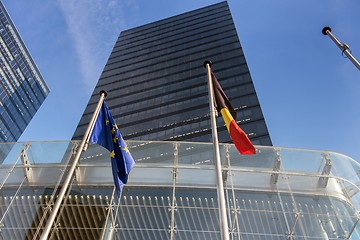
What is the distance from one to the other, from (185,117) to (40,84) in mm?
78112

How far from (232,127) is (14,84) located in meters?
97.2

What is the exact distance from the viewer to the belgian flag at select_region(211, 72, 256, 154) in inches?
341

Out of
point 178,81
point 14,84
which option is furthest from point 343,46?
point 14,84

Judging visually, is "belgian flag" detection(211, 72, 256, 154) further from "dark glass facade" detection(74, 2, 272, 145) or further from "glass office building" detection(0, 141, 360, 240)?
"dark glass facade" detection(74, 2, 272, 145)

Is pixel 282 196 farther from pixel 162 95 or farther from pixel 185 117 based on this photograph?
pixel 162 95

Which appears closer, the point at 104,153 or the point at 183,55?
the point at 104,153

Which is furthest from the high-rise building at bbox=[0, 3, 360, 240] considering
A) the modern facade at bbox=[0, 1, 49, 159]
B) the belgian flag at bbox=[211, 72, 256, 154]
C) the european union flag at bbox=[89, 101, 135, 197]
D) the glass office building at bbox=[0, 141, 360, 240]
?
the modern facade at bbox=[0, 1, 49, 159]

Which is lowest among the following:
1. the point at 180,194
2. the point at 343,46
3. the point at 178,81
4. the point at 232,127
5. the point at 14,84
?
the point at 232,127

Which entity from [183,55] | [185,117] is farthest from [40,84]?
[185,117]

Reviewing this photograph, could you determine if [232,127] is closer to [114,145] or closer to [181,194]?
[114,145]

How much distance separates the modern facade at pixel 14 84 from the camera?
8838 centimetres

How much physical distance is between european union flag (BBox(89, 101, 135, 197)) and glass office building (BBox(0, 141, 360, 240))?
92.7 inches

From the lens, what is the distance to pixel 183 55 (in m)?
65.8

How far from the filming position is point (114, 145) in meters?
9.71
